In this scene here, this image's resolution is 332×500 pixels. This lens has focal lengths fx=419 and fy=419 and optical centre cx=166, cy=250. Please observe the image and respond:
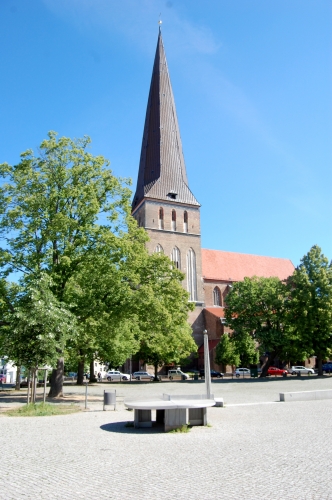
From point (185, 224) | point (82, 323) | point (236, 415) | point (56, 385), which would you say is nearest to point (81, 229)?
point (82, 323)

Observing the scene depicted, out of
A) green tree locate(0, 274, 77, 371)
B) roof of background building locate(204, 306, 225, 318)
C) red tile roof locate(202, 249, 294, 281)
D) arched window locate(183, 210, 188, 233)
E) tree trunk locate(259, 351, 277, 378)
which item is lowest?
tree trunk locate(259, 351, 277, 378)

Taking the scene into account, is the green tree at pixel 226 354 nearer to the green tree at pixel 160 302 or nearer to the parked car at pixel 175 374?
the parked car at pixel 175 374

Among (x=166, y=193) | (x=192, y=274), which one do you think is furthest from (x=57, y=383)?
(x=166, y=193)

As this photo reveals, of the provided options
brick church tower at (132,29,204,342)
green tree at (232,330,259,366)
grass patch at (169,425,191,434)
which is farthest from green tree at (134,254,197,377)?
brick church tower at (132,29,204,342)

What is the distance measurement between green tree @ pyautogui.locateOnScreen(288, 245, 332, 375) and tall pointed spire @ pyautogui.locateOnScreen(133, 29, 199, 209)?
2046cm

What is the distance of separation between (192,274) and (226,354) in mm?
10859

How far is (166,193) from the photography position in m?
53.1

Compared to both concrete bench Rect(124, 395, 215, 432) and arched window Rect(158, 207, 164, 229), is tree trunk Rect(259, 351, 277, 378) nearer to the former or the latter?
arched window Rect(158, 207, 164, 229)

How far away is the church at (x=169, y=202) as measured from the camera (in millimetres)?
52219

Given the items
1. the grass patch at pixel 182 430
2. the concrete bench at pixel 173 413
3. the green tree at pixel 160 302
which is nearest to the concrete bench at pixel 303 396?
the green tree at pixel 160 302

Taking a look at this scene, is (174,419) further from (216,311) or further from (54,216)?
(216,311)

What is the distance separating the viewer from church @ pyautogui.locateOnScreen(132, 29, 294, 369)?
171 feet

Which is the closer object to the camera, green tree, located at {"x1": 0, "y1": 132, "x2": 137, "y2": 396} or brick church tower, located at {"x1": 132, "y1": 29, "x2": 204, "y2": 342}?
green tree, located at {"x1": 0, "y1": 132, "x2": 137, "y2": 396}

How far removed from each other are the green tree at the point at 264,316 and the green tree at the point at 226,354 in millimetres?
7326
